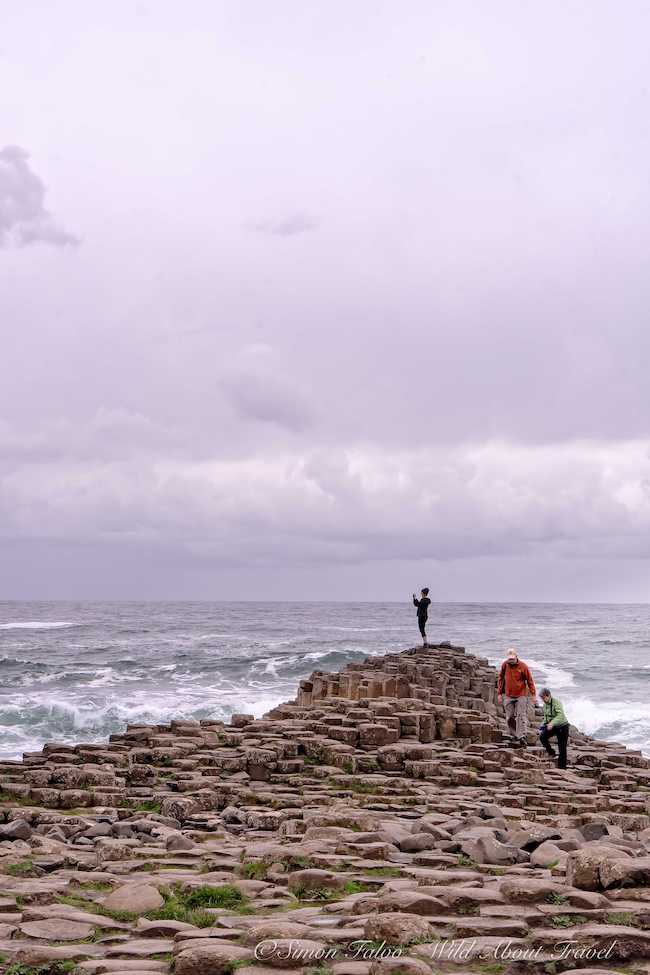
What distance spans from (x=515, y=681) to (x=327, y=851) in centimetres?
902

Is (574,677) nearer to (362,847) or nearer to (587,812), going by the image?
(587,812)

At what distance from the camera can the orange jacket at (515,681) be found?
1617 cm

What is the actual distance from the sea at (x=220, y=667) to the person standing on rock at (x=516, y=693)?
34.9 feet

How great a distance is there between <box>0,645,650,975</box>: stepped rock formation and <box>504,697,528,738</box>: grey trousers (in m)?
0.47

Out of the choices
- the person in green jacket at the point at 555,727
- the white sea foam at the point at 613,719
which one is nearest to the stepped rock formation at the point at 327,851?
the person in green jacket at the point at 555,727

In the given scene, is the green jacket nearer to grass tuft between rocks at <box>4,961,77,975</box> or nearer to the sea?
grass tuft between rocks at <box>4,961,77,975</box>

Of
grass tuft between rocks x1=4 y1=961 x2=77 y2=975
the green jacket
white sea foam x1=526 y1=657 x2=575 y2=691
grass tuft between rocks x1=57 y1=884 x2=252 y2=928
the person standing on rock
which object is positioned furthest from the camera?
white sea foam x1=526 y1=657 x2=575 y2=691

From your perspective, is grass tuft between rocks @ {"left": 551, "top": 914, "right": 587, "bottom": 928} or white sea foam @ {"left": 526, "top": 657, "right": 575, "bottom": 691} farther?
white sea foam @ {"left": 526, "top": 657, "right": 575, "bottom": 691}

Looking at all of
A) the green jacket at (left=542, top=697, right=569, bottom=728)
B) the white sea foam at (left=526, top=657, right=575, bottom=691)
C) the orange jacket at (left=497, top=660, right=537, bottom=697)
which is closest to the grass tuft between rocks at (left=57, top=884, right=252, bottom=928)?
the green jacket at (left=542, top=697, right=569, bottom=728)

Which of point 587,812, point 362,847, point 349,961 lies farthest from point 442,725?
point 349,961

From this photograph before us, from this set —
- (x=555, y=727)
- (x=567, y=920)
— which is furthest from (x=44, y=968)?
(x=555, y=727)

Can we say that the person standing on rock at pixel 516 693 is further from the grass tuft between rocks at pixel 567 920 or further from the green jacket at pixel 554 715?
the grass tuft between rocks at pixel 567 920

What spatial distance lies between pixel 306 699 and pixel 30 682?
19.8 metres

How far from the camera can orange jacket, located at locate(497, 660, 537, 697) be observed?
16.2 m
